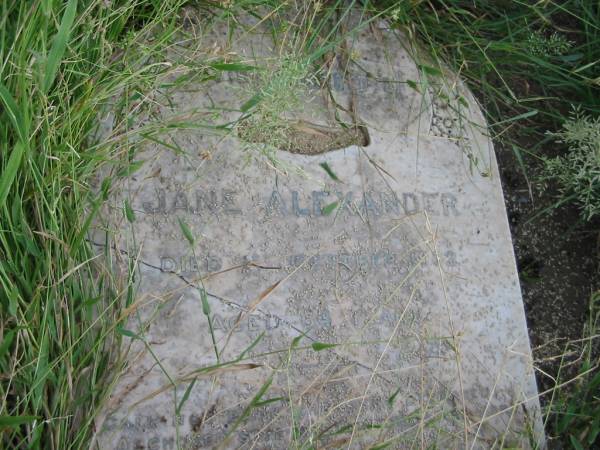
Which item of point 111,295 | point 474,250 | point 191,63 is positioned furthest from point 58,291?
point 474,250

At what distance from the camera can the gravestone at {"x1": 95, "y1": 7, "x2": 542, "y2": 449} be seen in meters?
1.71

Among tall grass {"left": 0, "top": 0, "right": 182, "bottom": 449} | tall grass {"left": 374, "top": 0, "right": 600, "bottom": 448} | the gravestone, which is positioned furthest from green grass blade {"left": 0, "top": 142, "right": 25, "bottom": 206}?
tall grass {"left": 374, "top": 0, "right": 600, "bottom": 448}

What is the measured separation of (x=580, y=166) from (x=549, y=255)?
0.94 feet

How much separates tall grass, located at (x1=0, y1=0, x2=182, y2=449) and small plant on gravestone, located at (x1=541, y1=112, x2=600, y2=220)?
1136mm

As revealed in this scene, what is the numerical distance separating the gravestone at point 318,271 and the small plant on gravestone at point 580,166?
26cm

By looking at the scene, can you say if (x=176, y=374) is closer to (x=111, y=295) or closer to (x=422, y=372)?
(x=111, y=295)

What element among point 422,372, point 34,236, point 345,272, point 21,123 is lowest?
point 422,372

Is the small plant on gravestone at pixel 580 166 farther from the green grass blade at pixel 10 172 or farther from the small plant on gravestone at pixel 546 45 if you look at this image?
the green grass blade at pixel 10 172

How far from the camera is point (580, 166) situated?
2.13m

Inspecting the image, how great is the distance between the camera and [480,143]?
2.08m

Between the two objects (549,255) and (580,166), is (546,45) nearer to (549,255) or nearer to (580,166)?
(580,166)

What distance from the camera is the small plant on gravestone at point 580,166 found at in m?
2.13

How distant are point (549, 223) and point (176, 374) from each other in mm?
1202

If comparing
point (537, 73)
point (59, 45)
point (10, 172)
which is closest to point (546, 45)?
point (537, 73)
